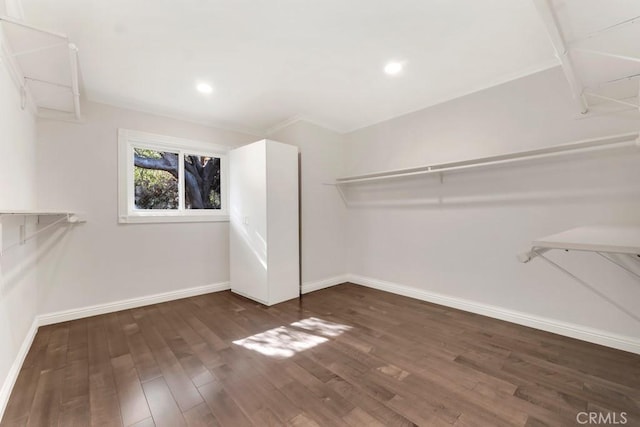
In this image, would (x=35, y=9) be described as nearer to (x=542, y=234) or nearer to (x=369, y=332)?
(x=369, y=332)

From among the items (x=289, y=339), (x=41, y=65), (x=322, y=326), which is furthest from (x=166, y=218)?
(x=322, y=326)

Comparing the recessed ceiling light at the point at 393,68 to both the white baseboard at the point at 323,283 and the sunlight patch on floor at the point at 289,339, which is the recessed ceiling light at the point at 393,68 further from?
the white baseboard at the point at 323,283

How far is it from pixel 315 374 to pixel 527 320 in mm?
2117

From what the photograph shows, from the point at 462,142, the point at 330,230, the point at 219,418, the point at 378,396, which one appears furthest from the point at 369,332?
the point at 462,142

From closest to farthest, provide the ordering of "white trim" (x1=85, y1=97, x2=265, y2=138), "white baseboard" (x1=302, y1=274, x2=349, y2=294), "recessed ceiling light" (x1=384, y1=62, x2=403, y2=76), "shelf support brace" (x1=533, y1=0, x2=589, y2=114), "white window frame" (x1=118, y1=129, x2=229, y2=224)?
1. "shelf support brace" (x1=533, y1=0, x2=589, y2=114)
2. "recessed ceiling light" (x1=384, y1=62, x2=403, y2=76)
3. "white trim" (x1=85, y1=97, x2=265, y2=138)
4. "white window frame" (x1=118, y1=129, x2=229, y2=224)
5. "white baseboard" (x1=302, y1=274, x2=349, y2=294)

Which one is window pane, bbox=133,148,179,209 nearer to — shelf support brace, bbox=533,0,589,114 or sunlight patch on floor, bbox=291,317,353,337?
sunlight patch on floor, bbox=291,317,353,337

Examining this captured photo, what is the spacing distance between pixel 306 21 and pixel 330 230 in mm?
2731

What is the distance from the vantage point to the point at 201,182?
3.90 m

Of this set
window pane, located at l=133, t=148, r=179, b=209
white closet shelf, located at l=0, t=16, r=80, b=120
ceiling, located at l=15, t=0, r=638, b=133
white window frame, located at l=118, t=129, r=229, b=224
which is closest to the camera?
white closet shelf, located at l=0, t=16, r=80, b=120

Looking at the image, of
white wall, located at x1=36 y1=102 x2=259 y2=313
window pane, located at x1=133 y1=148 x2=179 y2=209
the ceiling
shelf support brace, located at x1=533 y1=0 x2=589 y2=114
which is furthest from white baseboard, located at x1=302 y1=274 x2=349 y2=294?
shelf support brace, located at x1=533 y1=0 x2=589 y2=114

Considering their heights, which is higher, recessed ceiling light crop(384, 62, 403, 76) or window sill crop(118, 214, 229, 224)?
recessed ceiling light crop(384, 62, 403, 76)

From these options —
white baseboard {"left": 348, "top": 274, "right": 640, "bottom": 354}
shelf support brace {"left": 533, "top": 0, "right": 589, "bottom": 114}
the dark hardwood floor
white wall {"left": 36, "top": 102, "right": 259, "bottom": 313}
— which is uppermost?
shelf support brace {"left": 533, "top": 0, "right": 589, "bottom": 114}

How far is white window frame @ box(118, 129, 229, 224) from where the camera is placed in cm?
312

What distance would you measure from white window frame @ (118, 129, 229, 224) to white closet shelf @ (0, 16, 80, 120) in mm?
654
